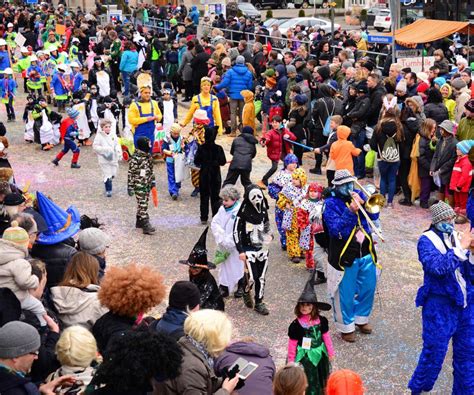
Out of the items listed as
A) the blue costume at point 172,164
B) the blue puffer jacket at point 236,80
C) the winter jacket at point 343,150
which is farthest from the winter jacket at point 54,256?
the blue puffer jacket at point 236,80

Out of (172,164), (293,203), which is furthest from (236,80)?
(293,203)

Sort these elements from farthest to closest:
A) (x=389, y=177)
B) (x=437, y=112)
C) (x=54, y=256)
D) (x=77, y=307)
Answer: (x=437, y=112)
(x=389, y=177)
(x=54, y=256)
(x=77, y=307)

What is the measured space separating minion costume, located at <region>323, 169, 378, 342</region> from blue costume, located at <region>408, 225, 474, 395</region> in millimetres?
1108

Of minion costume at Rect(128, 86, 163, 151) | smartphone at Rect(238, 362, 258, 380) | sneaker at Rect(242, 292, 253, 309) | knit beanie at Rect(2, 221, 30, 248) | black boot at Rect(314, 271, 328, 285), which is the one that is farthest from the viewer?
minion costume at Rect(128, 86, 163, 151)

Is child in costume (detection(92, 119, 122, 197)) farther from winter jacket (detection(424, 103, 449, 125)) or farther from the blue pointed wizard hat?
winter jacket (detection(424, 103, 449, 125))

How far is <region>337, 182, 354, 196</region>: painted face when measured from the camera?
746 cm

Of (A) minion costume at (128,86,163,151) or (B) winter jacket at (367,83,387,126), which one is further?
(B) winter jacket at (367,83,387,126)

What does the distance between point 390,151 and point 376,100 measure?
65.7 inches

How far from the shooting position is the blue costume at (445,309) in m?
6.30

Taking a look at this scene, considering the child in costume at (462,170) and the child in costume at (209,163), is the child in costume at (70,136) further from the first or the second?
the child in costume at (462,170)

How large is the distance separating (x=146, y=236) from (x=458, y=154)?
15.6 feet

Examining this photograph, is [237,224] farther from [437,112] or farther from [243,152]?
[437,112]

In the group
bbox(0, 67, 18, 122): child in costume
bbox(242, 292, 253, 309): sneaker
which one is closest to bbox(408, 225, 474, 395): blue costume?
bbox(242, 292, 253, 309): sneaker

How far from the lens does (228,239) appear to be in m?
8.41
